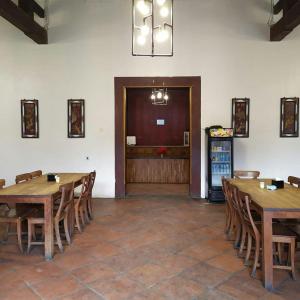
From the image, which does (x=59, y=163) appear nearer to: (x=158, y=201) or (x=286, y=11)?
(x=158, y=201)

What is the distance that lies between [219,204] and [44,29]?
5.20 meters

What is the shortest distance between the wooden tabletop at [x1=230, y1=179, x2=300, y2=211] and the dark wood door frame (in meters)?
2.54

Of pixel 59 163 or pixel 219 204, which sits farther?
pixel 59 163

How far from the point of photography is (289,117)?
20.9ft

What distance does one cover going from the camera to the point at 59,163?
6.66 meters

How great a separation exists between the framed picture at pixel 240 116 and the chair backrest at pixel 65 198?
12.9ft

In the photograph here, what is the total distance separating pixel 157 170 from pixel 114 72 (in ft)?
10.0

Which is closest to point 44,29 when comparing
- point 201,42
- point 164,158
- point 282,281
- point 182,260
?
point 201,42

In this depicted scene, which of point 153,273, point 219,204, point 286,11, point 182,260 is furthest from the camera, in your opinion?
point 219,204

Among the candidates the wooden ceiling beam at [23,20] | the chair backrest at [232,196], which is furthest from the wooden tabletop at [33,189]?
the wooden ceiling beam at [23,20]

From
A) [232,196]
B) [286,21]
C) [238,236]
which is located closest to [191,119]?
[286,21]

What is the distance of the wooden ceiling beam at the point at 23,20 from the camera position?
491 centimetres

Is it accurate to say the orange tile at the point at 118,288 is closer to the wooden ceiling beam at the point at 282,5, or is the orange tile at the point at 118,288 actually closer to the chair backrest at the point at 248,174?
the chair backrest at the point at 248,174

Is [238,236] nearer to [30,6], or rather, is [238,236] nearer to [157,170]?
[157,170]
